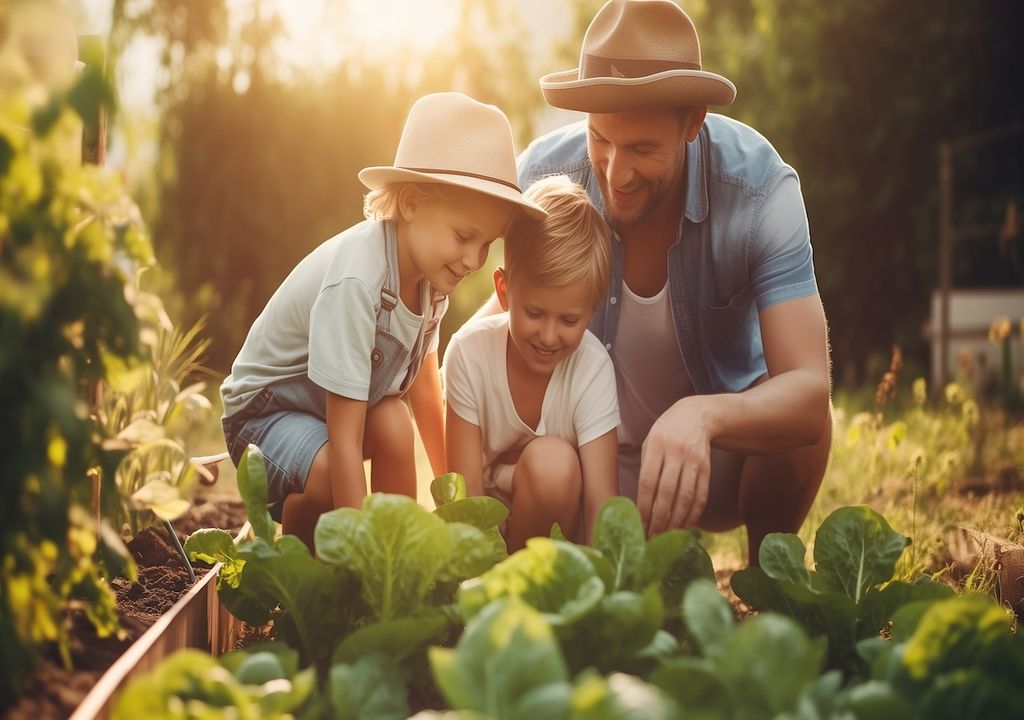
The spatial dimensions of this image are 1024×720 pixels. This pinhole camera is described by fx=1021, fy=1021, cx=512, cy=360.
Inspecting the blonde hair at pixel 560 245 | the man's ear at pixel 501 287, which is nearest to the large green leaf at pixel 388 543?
the blonde hair at pixel 560 245

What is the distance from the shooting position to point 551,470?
88.5 inches

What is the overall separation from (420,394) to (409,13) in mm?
6418

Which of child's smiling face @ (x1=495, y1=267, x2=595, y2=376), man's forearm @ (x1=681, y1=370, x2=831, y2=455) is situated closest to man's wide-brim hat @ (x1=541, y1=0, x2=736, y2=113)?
child's smiling face @ (x1=495, y1=267, x2=595, y2=376)

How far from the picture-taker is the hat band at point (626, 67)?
246 cm

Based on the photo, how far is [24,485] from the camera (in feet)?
3.70

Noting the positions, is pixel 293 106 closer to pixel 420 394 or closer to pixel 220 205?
pixel 220 205

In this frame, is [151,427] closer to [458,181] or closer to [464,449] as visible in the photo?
[458,181]

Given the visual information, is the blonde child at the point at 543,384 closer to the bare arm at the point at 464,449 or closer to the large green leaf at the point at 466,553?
the bare arm at the point at 464,449

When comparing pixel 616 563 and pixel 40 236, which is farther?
pixel 616 563

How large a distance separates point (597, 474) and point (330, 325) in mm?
701

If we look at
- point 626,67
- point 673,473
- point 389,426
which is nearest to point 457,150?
point 626,67

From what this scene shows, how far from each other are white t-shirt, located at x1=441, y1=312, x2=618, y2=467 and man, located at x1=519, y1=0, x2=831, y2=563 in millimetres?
308

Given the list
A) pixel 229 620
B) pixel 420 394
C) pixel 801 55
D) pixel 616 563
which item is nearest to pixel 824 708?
pixel 616 563

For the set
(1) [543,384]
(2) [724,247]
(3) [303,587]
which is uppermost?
(2) [724,247]
